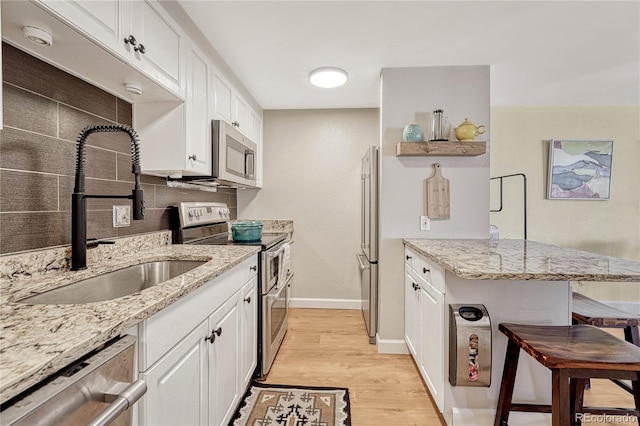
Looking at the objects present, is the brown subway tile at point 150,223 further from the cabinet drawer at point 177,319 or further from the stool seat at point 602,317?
the stool seat at point 602,317

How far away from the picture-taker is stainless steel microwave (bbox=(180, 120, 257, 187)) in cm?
208

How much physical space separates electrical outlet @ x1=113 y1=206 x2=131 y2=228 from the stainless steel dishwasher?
1.02m

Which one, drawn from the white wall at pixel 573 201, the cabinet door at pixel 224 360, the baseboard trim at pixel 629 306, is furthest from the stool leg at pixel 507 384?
the baseboard trim at pixel 629 306

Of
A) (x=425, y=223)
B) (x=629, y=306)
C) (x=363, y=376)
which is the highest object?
(x=425, y=223)

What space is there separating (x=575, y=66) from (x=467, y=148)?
1.21 meters

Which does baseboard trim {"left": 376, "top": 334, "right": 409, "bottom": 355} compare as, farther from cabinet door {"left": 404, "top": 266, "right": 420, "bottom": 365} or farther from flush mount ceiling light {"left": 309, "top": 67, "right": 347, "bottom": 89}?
flush mount ceiling light {"left": 309, "top": 67, "right": 347, "bottom": 89}

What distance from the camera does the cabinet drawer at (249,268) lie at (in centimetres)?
177

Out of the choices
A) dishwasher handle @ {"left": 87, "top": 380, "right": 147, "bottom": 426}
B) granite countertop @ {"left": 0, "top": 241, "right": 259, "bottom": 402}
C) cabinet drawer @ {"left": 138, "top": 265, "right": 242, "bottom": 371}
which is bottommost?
dishwasher handle @ {"left": 87, "top": 380, "right": 147, "bottom": 426}

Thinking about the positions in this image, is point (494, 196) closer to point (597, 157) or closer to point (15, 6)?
point (597, 157)

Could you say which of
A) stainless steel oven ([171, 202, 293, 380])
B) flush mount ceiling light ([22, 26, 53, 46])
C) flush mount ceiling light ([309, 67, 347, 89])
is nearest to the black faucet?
flush mount ceiling light ([22, 26, 53, 46])

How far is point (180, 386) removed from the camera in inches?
41.2

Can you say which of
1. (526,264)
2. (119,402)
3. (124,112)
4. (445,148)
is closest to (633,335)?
(526,264)

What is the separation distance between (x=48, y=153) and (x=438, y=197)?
2.37 m

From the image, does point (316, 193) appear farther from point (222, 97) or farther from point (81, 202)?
point (81, 202)
